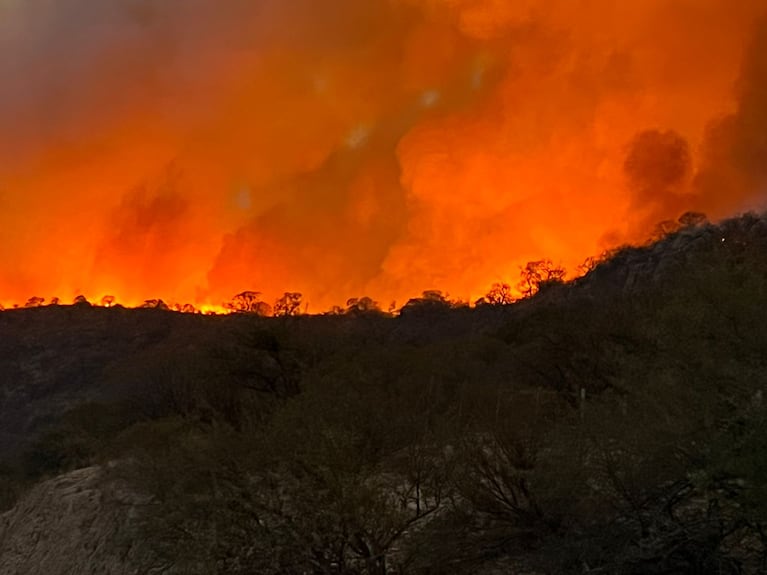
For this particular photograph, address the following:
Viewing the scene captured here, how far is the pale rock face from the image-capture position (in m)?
26.1

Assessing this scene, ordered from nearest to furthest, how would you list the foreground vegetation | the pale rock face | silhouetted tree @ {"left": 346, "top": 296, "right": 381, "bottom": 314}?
the foreground vegetation → the pale rock face → silhouetted tree @ {"left": 346, "top": 296, "right": 381, "bottom": 314}

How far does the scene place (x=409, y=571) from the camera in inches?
692

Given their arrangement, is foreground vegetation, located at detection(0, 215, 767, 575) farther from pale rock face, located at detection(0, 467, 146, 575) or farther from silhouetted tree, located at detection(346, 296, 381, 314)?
silhouetted tree, located at detection(346, 296, 381, 314)

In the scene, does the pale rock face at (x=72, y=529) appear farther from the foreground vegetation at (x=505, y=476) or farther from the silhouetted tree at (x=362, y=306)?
the silhouetted tree at (x=362, y=306)

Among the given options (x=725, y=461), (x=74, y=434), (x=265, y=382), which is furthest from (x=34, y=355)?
(x=725, y=461)

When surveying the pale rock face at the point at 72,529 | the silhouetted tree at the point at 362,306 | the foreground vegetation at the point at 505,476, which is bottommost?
the foreground vegetation at the point at 505,476

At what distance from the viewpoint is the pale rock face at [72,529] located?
1029 inches

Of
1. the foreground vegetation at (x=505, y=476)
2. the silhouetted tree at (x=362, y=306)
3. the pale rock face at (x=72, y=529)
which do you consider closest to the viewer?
the foreground vegetation at (x=505, y=476)

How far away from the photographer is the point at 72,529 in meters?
30.2

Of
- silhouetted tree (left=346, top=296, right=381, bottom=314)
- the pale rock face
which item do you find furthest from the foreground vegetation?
silhouetted tree (left=346, top=296, right=381, bottom=314)

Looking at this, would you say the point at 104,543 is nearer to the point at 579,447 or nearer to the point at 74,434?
the point at 579,447

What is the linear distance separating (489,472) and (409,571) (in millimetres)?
2232

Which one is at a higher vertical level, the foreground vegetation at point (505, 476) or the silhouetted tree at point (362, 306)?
the silhouetted tree at point (362, 306)

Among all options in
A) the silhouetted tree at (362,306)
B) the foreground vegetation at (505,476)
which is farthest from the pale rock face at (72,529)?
the silhouetted tree at (362,306)
